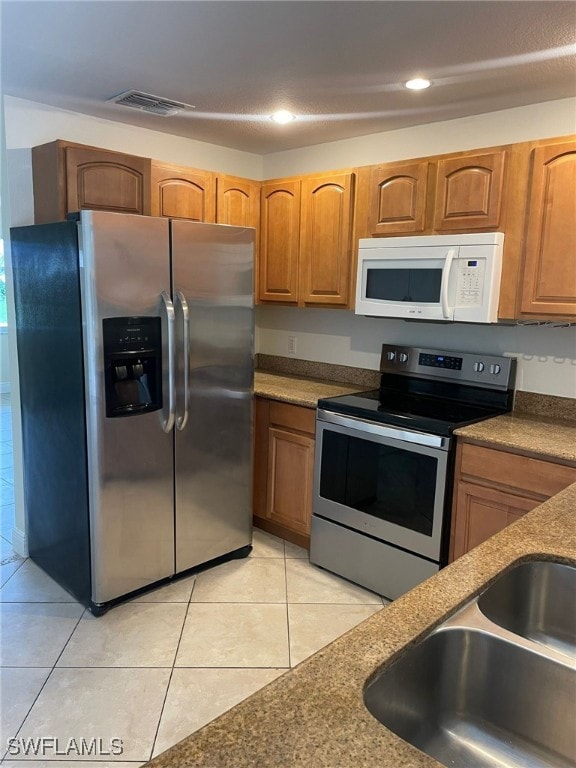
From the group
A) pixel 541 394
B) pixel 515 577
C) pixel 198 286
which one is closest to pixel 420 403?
pixel 541 394

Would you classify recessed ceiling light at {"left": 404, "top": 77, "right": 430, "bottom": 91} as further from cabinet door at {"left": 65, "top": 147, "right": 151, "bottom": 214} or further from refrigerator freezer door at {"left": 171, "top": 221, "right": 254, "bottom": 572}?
cabinet door at {"left": 65, "top": 147, "right": 151, "bottom": 214}

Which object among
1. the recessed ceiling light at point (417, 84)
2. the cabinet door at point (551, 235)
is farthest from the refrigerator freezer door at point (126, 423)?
the cabinet door at point (551, 235)

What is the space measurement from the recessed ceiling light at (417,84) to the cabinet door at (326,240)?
0.67 metres

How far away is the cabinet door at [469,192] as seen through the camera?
2.58 metres

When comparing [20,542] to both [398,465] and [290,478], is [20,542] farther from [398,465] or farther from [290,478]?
[398,465]

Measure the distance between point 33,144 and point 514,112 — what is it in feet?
7.66

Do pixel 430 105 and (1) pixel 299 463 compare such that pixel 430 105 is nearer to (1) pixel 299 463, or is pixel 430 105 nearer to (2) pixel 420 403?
(2) pixel 420 403

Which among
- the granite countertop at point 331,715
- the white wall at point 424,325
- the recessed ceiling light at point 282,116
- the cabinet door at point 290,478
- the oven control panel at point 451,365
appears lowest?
the cabinet door at point 290,478

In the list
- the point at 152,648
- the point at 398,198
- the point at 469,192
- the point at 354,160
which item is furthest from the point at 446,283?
the point at 152,648

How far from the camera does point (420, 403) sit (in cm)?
302

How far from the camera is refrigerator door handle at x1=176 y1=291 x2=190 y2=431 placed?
8.75 feet

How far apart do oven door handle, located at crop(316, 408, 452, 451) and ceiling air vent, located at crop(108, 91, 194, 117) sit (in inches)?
65.5

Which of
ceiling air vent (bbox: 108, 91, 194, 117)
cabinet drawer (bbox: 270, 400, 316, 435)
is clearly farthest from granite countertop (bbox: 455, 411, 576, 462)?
ceiling air vent (bbox: 108, 91, 194, 117)

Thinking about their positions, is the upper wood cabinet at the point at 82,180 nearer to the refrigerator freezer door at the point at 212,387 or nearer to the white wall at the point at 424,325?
the refrigerator freezer door at the point at 212,387
